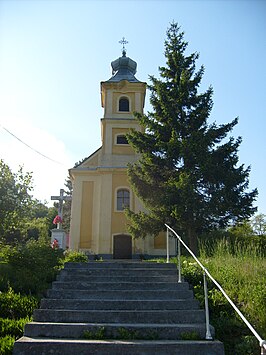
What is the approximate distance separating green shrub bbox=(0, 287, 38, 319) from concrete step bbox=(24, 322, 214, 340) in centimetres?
83

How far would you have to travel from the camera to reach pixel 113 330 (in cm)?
500

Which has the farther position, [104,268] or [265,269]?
[104,268]

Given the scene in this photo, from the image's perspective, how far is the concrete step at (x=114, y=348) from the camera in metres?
4.52

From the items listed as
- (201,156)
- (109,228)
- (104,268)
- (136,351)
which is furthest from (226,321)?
(109,228)

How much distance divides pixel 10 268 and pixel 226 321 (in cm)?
526

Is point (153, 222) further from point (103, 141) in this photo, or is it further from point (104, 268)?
point (103, 141)

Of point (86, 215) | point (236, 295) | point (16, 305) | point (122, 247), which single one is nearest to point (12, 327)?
point (16, 305)

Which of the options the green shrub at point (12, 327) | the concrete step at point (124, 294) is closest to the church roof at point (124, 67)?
the concrete step at point (124, 294)

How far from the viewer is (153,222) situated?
12.8m

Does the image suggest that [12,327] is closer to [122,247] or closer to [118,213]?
[122,247]

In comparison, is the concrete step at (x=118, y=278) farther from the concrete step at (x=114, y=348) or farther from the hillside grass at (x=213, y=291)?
the concrete step at (x=114, y=348)

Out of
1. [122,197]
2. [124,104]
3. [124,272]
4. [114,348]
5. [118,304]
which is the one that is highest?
[124,104]

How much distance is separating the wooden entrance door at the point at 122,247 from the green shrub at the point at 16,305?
33.6 ft

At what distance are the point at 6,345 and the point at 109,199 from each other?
1236 cm
